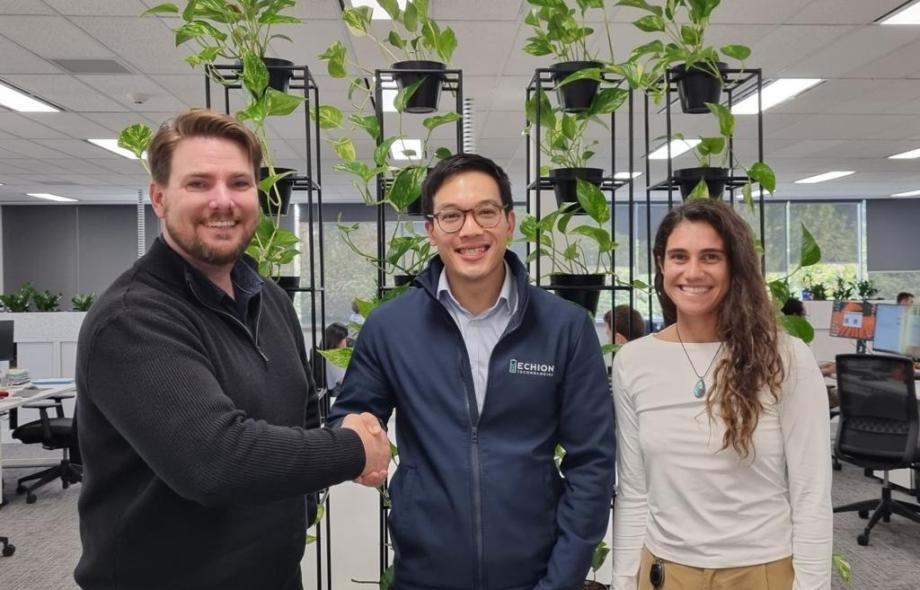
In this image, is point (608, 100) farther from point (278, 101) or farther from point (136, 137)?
point (136, 137)

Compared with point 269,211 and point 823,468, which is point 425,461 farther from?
point 269,211

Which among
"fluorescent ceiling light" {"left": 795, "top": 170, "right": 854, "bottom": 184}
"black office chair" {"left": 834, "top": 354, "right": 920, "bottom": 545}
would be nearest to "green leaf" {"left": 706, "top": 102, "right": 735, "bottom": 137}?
"black office chair" {"left": 834, "top": 354, "right": 920, "bottom": 545}

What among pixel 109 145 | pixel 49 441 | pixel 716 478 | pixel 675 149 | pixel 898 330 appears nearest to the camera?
pixel 716 478

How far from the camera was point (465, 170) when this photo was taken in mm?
1396

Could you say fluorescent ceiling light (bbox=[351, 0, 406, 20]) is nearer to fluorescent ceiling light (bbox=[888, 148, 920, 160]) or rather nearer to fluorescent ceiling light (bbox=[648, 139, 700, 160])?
fluorescent ceiling light (bbox=[648, 139, 700, 160])

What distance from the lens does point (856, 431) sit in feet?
13.2

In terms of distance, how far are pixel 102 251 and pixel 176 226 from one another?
10.7 meters

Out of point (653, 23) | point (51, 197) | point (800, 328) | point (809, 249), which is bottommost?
point (800, 328)

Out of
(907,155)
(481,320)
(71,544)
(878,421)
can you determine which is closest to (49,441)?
(71,544)

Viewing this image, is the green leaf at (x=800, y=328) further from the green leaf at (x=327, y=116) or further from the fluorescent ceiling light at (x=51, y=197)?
the fluorescent ceiling light at (x=51, y=197)

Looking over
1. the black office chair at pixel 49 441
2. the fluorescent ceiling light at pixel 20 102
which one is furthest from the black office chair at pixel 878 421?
the fluorescent ceiling light at pixel 20 102

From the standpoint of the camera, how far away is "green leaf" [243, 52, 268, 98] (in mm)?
1843

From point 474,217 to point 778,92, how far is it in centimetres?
448

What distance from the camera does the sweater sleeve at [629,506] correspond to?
1.50 metres
